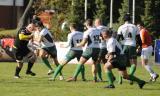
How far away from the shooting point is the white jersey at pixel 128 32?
1975 centimetres

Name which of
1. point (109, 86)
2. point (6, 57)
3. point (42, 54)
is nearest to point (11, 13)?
point (6, 57)

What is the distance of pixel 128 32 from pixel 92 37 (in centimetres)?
122

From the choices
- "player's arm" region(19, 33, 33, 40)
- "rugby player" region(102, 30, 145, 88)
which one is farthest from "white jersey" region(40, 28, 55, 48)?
"rugby player" region(102, 30, 145, 88)

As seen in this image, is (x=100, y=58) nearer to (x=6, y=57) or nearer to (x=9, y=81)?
(x=9, y=81)

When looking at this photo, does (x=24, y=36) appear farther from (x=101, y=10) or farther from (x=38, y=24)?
(x=101, y=10)

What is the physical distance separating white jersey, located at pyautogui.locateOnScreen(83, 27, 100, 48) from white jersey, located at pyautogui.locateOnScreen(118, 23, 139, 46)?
824 mm

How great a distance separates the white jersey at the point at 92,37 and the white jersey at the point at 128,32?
0.82 meters

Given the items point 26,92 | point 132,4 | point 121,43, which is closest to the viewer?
point 26,92

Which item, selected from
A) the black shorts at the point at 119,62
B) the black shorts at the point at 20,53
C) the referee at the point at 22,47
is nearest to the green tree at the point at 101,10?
the referee at the point at 22,47

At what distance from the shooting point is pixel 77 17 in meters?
56.0

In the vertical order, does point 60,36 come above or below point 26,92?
below

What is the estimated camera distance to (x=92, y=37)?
66.6ft

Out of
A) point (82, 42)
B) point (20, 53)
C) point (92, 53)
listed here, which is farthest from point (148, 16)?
point (82, 42)

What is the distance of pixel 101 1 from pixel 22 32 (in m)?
35.9
